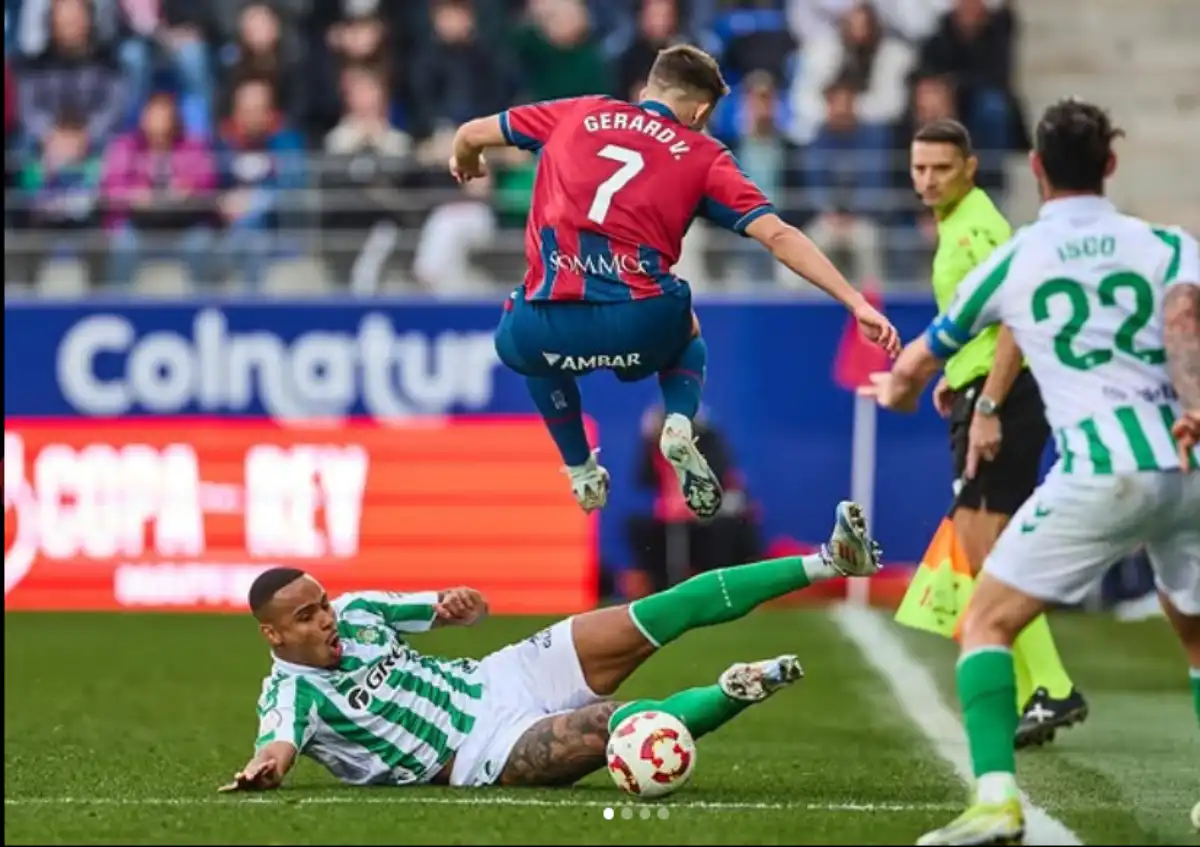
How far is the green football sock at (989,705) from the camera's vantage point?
6.84 metres

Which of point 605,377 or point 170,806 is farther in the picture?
point 605,377

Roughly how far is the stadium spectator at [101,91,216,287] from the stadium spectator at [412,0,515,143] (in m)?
1.75

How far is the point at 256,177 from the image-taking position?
18672mm

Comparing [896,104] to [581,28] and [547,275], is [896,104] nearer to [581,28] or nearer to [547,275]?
[581,28]

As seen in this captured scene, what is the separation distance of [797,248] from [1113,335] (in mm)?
1844

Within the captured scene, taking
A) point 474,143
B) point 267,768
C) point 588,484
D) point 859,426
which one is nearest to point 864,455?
point 859,426

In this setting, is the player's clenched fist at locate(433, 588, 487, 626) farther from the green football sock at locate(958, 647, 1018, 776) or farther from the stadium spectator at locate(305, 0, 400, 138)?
the stadium spectator at locate(305, 0, 400, 138)

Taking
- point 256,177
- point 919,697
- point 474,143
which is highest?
point 256,177

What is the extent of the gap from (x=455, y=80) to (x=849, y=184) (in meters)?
3.23

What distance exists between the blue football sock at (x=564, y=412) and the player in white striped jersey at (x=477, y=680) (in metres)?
1.19

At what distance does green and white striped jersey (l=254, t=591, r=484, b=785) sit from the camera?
812 cm

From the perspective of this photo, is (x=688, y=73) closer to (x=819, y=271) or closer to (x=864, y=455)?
(x=819, y=271)

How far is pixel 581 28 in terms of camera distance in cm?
1898

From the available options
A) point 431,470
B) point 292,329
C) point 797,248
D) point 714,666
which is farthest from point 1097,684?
point 292,329
